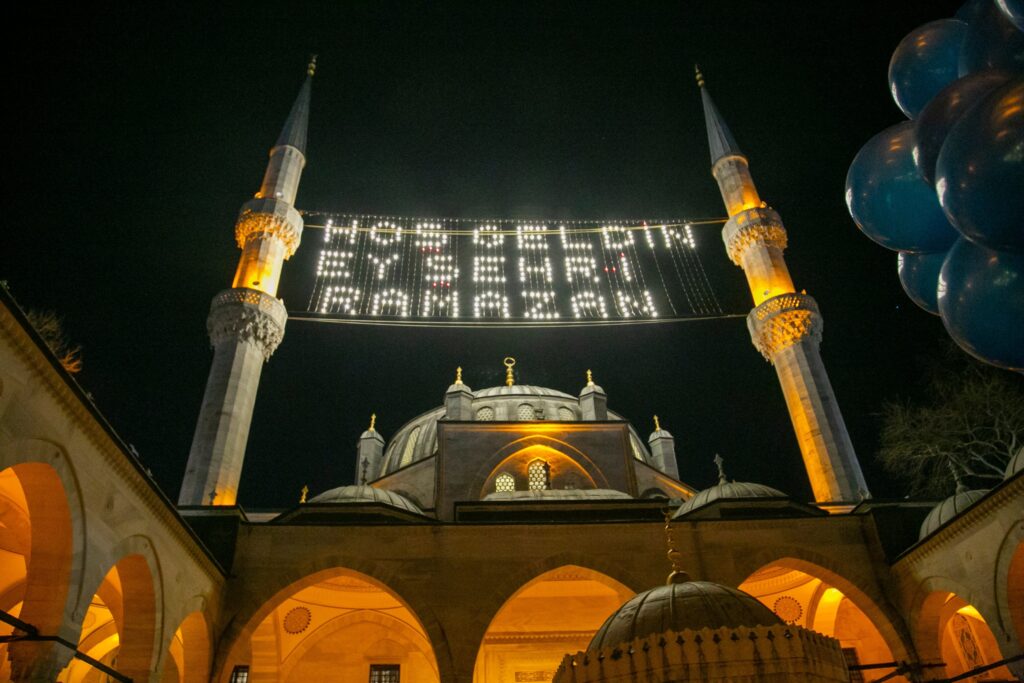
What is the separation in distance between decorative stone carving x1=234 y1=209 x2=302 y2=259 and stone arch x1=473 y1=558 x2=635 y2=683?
13.2 metres

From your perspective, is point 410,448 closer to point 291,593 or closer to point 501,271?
point 501,271

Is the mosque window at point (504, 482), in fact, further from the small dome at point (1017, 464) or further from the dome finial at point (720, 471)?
the small dome at point (1017, 464)

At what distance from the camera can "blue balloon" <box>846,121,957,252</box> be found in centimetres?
449

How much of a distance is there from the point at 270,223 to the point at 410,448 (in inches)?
350

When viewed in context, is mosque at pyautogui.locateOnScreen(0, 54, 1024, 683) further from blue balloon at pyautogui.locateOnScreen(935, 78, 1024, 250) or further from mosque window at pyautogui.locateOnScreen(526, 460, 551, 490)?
blue balloon at pyautogui.locateOnScreen(935, 78, 1024, 250)

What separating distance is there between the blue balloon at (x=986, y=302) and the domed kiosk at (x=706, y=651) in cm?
199

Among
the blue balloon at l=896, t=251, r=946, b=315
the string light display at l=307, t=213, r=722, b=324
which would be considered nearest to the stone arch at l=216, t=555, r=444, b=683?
the string light display at l=307, t=213, r=722, b=324

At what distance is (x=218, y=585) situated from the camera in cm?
1217

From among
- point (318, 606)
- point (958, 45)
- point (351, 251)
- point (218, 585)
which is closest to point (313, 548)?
point (218, 585)

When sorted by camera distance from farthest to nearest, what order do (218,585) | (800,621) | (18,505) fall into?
1. (800,621)
2. (218,585)
3. (18,505)

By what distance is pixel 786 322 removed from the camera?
2055 cm

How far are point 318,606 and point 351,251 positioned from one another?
32.0ft

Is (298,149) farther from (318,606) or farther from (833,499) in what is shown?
(833,499)

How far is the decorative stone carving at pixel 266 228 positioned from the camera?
71.4 feet
